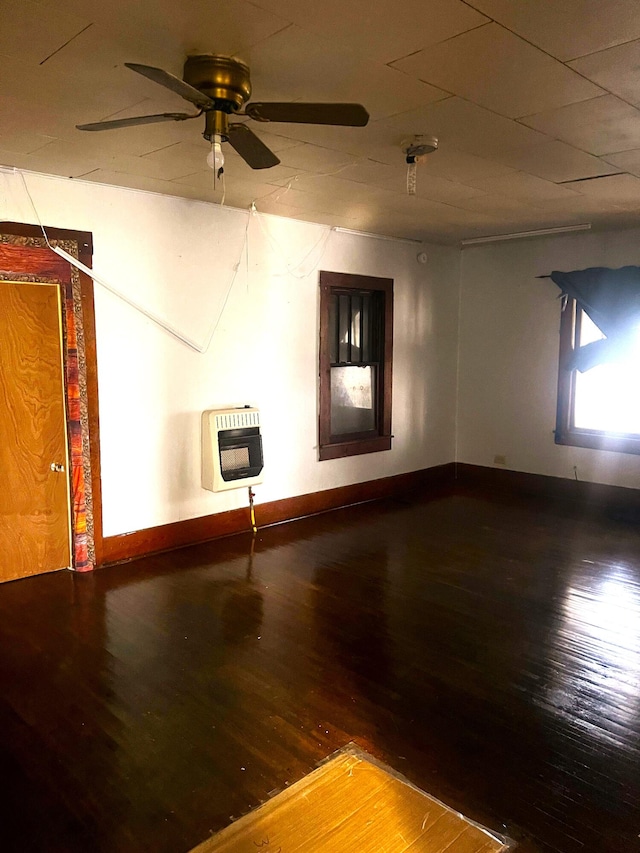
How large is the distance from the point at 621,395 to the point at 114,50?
5.21 m

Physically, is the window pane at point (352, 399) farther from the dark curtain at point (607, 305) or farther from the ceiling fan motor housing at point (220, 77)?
the ceiling fan motor housing at point (220, 77)

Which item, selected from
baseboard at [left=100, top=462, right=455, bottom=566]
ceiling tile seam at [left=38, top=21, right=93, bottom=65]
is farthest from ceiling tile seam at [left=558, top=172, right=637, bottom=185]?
baseboard at [left=100, top=462, right=455, bottom=566]

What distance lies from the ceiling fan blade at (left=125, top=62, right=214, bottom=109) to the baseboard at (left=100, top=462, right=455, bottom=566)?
3034 mm

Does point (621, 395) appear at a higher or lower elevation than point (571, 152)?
lower

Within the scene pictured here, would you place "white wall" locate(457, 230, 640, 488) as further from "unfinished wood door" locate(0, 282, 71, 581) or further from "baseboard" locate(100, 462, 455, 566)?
"unfinished wood door" locate(0, 282, 71, 581)

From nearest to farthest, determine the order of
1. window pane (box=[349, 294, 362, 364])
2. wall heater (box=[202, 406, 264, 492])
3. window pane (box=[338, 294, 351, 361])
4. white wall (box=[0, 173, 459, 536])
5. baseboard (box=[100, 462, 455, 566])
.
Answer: white wall (box=[0, 173, 459, 536])
baseboard (box=[100, 462, 455, 566])
wall heater (box=[202, 406, 264, 492])
window pane (box=[338, 294, 351, 361])
window pane (box=[349, 294, 362, 364])

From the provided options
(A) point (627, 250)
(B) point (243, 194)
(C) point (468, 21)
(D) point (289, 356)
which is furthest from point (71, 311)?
(A) point (627, 250)

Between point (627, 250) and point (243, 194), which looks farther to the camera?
point (627, 250)

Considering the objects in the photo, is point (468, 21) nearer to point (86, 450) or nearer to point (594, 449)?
point (86, 450)

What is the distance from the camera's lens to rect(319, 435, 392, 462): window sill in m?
5.81

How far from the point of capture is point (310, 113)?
2242mm

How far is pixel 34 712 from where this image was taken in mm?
2637

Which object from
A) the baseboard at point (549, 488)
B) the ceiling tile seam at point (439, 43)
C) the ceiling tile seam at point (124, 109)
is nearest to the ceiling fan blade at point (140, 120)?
the ceiling tile seam at point (124, 109)

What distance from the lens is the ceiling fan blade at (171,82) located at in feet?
6.38
